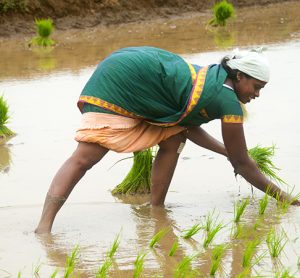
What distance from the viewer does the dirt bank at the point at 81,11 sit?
42.9 feet

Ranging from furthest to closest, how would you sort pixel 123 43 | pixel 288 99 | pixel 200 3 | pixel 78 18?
pixel 200 3, pixel 78 18, pixel 123 43, pixel 288 99

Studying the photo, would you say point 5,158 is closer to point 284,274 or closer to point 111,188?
point 111,188

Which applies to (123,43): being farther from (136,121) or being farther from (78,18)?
(136,121)

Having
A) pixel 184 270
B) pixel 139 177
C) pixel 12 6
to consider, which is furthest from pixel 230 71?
pixel 12 6

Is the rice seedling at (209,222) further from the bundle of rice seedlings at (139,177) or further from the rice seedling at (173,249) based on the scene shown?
the bundle of rice seedlings at (139,177)

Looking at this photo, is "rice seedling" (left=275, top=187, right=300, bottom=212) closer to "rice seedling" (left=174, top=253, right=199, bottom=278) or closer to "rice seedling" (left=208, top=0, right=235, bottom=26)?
"rice seedling" (left=174, top=253, right=199, bottom=278)

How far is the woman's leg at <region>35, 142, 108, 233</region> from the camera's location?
4.41 metres

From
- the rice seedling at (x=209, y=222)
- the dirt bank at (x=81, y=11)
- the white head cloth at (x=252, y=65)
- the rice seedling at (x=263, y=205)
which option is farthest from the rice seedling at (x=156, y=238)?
the dirt bank at (x=81, y=11)

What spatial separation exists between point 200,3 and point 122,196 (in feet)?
33.8

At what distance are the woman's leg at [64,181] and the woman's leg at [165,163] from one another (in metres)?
0.52

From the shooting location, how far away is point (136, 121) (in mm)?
4559

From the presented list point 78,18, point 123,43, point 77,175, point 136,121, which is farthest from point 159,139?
point 78,18

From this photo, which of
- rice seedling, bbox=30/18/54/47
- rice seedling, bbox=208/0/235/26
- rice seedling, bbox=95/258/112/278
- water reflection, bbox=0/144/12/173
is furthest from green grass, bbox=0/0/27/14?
rice seedling, bbox=95/258/112/278

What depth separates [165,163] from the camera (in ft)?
15.9
